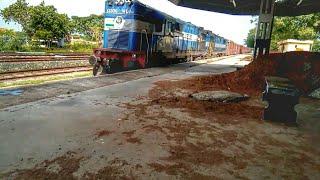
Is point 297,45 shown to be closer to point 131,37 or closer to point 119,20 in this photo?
point 131,37

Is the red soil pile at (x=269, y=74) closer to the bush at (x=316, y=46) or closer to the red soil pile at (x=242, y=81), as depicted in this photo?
the red soil pile at (x=242, y=81)

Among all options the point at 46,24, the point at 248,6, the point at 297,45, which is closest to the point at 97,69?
the point at 248,6

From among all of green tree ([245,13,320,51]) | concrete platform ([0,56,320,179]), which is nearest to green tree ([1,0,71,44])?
green tree ([245,13,320,51])

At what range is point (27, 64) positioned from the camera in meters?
19.5

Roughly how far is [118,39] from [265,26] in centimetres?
860

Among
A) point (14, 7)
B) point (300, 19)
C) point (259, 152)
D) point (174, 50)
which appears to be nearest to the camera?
point (259, 152)

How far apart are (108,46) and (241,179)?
1538 cm

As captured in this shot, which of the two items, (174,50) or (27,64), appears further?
(174,50)

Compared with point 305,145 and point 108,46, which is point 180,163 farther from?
point 108,46

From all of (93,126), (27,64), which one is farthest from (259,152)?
(27,64)

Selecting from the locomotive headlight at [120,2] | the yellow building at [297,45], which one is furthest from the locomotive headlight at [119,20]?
the yellow building at [297,45]

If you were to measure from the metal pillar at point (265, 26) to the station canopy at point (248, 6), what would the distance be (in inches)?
137

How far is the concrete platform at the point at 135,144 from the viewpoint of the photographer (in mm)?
4895

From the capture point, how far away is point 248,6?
85.3 ft
